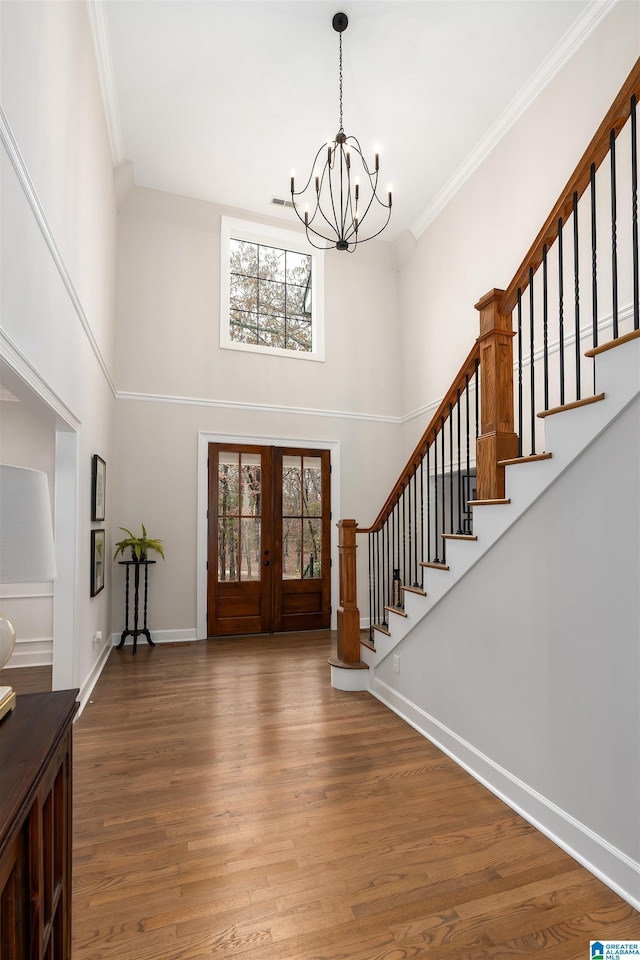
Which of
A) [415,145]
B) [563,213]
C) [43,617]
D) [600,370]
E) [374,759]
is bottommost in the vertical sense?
[374,759]

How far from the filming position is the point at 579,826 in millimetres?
2145

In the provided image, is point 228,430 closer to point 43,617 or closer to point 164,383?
point 164,383

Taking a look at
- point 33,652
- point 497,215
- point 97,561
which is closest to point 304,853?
point 97,561

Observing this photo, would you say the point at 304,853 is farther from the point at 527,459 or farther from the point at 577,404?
the point at 577,404

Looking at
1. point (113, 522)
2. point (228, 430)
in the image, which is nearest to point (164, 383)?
point (228, 430)

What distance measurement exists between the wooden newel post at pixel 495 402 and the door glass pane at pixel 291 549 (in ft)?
12.8

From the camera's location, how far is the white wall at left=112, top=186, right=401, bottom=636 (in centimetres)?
607

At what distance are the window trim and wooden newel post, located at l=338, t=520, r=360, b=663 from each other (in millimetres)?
3248

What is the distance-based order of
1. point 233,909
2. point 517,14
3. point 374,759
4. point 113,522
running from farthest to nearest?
point 113,522, point 517,14, point 374,759, point 233,909

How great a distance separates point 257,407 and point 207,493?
1.28 meters

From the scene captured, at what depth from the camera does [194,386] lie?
20.8 ft

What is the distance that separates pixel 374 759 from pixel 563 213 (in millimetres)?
3084

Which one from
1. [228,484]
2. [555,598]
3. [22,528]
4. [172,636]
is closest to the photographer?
[22,528]

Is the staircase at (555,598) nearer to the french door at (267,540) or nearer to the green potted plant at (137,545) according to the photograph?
the french door at (267,540)
